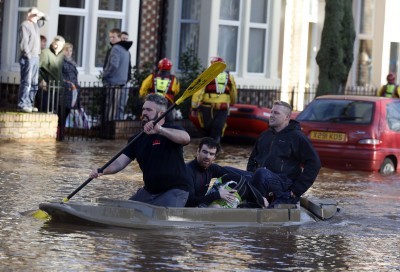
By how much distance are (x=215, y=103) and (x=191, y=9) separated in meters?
7.30

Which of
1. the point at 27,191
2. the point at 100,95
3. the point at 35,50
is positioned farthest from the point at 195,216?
the point at 100,95

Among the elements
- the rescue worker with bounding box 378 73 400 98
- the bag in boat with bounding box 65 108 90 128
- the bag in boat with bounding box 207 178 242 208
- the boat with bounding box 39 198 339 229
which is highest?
the rescue worker with bounding box 378 73 400 98

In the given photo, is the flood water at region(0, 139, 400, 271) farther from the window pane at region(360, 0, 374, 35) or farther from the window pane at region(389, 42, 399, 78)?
the window pane at region(389, 42, 399, 78)

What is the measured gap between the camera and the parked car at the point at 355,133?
2050 cm

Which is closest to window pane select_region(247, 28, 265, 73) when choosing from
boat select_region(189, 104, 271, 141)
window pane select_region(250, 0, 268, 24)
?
window pane select_region(250, 0, 268, 24)

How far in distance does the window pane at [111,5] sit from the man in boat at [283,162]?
44.9 feet

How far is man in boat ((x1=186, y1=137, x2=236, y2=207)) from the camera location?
41.1ft

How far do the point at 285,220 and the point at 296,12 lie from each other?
2054 cm

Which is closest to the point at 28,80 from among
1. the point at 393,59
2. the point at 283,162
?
the point at 283,162

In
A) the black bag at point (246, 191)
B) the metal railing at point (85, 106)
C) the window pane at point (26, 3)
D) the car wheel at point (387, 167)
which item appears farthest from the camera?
the window pane at point (26, 3)

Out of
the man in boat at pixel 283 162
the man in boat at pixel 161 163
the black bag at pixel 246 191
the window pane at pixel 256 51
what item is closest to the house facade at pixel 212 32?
the window pane at pixel 256 51

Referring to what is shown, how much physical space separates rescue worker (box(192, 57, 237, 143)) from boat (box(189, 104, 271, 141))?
2.63 metres

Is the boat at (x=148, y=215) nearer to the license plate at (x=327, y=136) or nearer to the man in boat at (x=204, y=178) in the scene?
the man in boat at (x=204, y=178)

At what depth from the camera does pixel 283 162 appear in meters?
13.5
